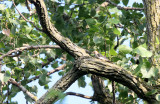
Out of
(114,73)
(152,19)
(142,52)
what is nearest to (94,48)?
(152,19)

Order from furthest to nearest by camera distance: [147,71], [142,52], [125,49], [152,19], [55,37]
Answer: [152,19] → [125,49] → [55,37] → [147,71] → [142,52]

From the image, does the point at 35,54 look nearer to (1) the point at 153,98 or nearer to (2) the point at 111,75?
(2) the point at 111,75

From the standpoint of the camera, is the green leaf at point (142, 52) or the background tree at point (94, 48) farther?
the background tree at point (94, 48)

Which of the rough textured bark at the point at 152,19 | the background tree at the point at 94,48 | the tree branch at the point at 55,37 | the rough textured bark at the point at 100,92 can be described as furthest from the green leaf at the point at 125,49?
the rough textured bark at the point at 100,92

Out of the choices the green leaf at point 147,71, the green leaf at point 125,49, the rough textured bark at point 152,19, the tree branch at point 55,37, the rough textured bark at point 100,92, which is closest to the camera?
the green leaf at point 147,71

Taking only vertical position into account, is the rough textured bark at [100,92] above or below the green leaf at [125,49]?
below

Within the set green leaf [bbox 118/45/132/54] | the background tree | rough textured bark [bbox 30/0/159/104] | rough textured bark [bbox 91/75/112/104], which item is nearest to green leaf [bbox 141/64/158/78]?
the background tree

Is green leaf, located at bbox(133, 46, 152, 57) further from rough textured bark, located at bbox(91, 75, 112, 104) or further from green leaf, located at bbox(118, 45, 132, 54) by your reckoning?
rough textured bark, located at bbox(91, 75, 112, 104)

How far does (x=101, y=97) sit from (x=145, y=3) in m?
1.39

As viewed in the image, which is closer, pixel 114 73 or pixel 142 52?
pixel 142 52

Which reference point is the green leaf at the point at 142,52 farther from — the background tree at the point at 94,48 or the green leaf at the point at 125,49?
the green leaf at the point at 125,49

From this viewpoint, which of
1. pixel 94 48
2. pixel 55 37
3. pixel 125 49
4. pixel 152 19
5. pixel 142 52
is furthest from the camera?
pixel 94 48

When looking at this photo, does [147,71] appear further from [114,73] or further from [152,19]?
[152,19]

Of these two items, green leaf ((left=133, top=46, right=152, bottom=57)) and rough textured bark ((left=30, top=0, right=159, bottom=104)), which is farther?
rough textured bark ((left=30, top=0, right=159, bottom=104))
